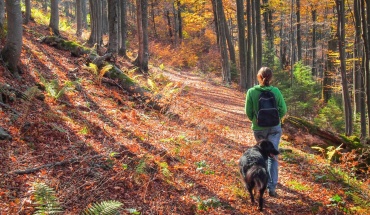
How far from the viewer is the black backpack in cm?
526

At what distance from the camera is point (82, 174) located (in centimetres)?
473

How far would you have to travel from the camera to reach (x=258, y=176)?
471 cm

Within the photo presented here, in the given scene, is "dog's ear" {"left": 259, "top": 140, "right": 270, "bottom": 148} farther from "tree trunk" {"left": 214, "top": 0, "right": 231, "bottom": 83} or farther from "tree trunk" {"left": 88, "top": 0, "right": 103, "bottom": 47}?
"tree trunk" {"left": 214, "top": 0, "right": 231, "bottom": 83}

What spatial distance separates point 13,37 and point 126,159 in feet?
12.7

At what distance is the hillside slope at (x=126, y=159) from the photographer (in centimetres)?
445

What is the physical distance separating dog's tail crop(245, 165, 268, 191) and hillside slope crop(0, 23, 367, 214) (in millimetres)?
614

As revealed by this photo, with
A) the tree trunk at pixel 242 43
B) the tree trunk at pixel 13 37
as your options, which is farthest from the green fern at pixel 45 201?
the tree trunk at pixel 242 43

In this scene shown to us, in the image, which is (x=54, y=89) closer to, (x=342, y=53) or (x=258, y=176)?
(x=258, y=176)

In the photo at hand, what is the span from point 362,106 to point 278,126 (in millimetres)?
9886

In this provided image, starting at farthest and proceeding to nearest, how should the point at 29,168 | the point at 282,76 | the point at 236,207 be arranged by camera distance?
the point at 282,76 → the point at 236,207 → the point at 29,168

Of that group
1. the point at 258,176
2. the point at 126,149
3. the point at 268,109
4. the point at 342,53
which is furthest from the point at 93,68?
the point at 342,53

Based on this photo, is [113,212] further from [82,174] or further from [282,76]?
[282,76]

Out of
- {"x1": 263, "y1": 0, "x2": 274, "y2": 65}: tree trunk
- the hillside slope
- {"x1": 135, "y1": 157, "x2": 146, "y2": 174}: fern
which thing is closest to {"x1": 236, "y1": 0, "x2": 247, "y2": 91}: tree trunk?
{"x1": 263, "y1": 0, "x2": 274, "y2": 65}: tree trunk

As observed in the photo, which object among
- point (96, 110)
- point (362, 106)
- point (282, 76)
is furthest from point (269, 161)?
point (282, 76)
